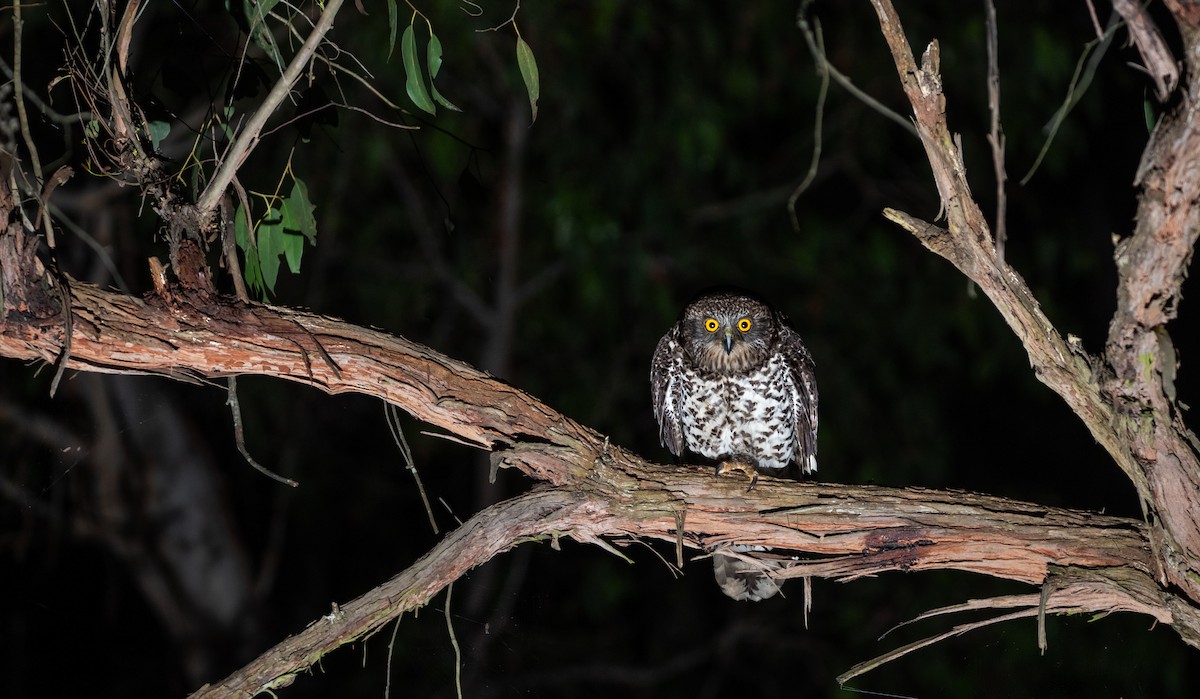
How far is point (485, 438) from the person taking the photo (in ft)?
7.84

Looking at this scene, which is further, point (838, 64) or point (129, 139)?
point (838, 64)

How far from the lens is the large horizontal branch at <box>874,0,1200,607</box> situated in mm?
1640

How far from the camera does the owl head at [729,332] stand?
3.58m

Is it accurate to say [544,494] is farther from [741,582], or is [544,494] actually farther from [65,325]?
[741,582]

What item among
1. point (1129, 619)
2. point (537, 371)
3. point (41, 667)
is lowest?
point (41, 667)

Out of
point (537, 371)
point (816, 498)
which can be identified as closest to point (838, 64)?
point (537, 371)

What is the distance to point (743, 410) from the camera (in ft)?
12.0

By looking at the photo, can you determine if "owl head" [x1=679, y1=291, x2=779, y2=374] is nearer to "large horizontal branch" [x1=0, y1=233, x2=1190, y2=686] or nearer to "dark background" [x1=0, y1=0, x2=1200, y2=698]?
"large horizontal branch" [x1=0, y1=233, x2=1190, y2=686]

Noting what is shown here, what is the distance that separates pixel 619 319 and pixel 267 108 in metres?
4.85

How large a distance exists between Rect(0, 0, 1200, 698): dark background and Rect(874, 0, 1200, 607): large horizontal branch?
3.89 meters

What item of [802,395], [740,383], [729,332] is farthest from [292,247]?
[802,395]

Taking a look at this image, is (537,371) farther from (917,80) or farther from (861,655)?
(917,80)

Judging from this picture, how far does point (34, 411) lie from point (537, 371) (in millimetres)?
2849

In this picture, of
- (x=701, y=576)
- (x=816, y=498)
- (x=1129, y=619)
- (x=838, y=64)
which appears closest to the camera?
(x=816, y=498)
